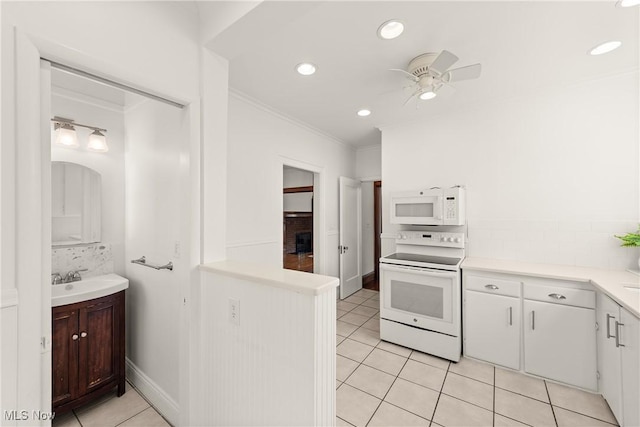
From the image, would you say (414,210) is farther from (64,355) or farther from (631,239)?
(64,355)

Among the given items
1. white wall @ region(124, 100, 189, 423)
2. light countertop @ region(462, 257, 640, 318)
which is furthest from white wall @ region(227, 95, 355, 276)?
light countertop @ region(462, 257, 640, 318)

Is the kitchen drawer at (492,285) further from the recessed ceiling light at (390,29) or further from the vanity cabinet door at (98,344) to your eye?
the vanity cabinet door at (98,344)

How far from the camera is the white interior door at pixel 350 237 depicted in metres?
4.14

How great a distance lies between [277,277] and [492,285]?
211cm

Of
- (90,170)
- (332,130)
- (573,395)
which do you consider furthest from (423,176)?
(90,170)

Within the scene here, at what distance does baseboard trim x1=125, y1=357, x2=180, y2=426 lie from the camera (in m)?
1.72

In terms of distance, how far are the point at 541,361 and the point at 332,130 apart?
3.38 meters

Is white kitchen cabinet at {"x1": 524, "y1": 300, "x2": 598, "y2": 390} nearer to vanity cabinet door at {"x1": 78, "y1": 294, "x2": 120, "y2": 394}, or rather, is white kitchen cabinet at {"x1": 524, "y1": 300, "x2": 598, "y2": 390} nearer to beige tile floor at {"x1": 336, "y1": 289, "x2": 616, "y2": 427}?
beige tile floor at {"x1": 336, "y1": 289, "x2": 616, "y2": 427}

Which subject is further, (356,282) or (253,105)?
(356,282)

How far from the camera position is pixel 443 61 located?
1798 mm

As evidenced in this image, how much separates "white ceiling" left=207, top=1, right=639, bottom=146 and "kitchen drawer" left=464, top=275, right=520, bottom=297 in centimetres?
183

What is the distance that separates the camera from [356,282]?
15.0 ft

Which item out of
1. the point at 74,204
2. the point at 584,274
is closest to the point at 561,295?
the point at 584,274

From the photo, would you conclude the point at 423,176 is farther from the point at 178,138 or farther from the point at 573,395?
the point at 178,138
